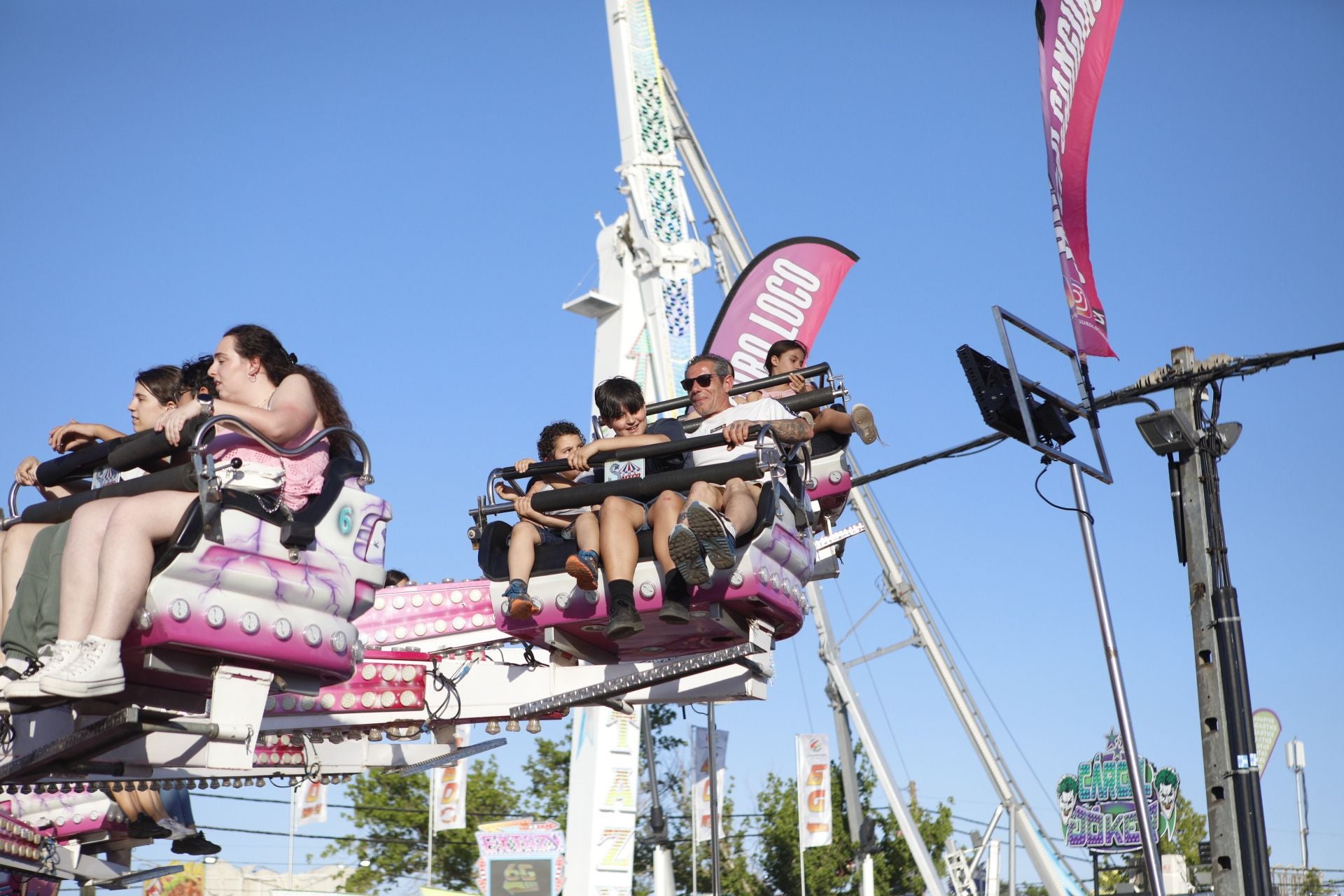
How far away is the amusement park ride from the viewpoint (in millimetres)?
4770

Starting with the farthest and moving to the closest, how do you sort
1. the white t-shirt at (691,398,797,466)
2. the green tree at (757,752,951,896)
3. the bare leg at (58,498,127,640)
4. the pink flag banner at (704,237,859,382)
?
the green tree at (757,752,951,896), the pink flag banner at (704,237,859,382), the white t-shirt at (691,398,797,466), the bare leg at (58,498,127,640)

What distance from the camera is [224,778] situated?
21.5 feet

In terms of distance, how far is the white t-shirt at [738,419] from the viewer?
6168mm

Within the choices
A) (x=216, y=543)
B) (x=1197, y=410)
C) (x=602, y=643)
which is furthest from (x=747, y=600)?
(x=1197, y=410)

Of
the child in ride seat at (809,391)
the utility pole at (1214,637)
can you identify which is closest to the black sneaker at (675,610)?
the child in ride seat at (809,391)

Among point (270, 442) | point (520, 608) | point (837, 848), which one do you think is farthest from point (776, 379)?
point (837, 848)

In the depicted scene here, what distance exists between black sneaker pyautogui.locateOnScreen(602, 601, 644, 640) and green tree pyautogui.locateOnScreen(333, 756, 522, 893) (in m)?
26.1

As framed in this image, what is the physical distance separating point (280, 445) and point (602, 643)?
1.84 metres

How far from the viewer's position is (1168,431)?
7574 millimetres

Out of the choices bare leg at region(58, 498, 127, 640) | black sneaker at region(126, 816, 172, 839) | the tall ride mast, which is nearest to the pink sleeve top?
bare leg at region(58, 498, 127, 640)

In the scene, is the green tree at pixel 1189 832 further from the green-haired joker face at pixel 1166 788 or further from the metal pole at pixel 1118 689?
the metal pole at pixel 1118 689

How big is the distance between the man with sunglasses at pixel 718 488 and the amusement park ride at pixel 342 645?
75 millimetres

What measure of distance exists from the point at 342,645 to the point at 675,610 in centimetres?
122

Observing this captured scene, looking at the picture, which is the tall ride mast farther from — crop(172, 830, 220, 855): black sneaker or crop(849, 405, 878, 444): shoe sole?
crop(849, 405, 878, 444): shoe sole
